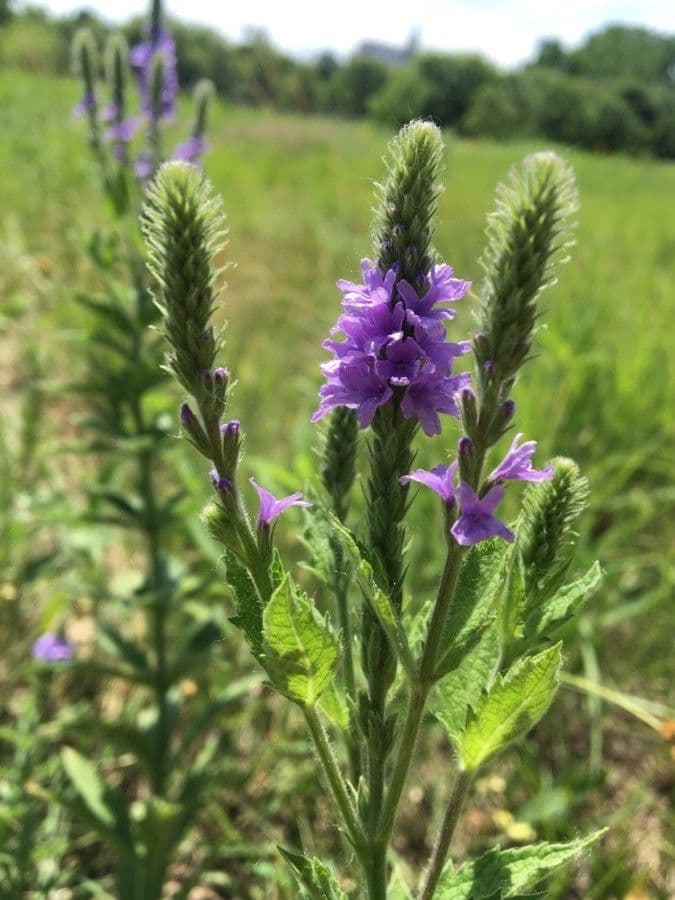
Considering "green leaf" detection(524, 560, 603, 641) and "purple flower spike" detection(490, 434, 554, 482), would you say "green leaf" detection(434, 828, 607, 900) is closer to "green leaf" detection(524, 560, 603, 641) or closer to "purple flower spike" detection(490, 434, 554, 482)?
"green leaf" detection(524, 560, 603, 641)

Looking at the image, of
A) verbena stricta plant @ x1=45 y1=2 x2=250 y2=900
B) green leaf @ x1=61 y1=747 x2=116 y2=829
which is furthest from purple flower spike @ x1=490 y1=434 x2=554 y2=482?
green leaf @ x1=61 y1=747 x2=116 y2=829

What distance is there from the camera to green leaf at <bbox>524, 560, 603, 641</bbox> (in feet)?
4.20

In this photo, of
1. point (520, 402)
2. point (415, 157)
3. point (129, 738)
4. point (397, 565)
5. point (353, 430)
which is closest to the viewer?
point (415, 157)

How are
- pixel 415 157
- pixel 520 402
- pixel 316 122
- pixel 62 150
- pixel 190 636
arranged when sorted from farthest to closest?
1. pixel 316 122
2. pixel 62 150
3. pixel 520 402
4. pixel 190 636
5. pixel 415 157

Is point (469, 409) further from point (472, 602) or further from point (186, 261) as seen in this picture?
point (186, 261)

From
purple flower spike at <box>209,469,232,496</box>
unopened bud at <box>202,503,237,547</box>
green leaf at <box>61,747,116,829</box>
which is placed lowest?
green leaf at <box>61,747,116,829</box>

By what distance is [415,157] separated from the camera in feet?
3.50

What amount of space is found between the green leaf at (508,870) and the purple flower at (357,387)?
0.72 metres

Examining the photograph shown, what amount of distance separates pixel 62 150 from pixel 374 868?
8947 millimetres

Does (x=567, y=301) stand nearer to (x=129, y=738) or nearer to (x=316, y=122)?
(x=129, y=738)

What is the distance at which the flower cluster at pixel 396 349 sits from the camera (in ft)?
3.53

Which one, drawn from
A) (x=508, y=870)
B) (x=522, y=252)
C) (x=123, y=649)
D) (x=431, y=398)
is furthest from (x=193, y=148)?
(x=508, y=870)

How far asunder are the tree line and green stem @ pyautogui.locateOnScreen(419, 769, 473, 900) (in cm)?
459

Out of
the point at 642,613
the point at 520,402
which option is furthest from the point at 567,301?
the point at 642,613
